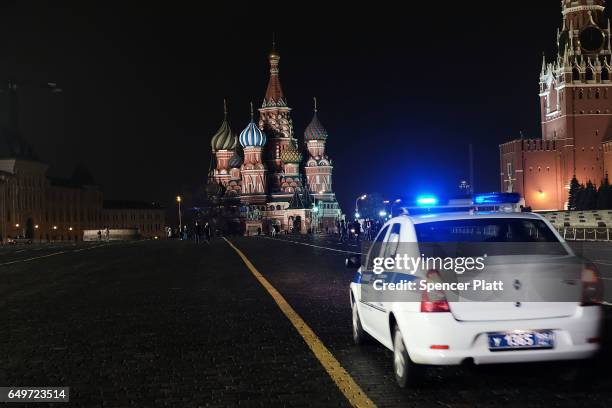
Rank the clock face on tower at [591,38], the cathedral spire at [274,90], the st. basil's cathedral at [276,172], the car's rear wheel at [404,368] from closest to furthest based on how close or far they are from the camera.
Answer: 1. the car's rear wheel at [404,368]
2. the clock face on tower at [591,38]
3. the st. basil's cathedral at [276,172]
4. the cathedral spire at [274,90]

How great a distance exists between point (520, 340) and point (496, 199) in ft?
44.6

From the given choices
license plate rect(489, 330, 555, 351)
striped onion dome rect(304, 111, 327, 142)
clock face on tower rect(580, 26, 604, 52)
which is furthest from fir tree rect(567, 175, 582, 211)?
license plate rect(489, 330, 555, 351)

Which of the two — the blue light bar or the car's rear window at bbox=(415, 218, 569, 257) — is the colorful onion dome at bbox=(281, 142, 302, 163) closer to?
the blue light bar

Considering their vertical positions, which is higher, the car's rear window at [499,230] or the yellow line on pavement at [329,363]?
the car's rear window at [499,230]

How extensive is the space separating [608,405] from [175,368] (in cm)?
363

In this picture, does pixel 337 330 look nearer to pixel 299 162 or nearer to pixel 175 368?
pixel 175 368

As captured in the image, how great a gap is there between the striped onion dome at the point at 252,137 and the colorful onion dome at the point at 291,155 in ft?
12.5

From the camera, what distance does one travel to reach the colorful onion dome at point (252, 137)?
149125 mm

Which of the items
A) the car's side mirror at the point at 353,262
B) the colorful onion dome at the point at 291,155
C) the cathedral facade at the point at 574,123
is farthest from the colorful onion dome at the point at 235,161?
the car's side mirror at the point at 353,262

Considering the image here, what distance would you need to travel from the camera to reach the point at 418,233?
7223mm

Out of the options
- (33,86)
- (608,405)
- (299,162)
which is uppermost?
(33,86)

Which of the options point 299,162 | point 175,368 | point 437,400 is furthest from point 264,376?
point 299,162

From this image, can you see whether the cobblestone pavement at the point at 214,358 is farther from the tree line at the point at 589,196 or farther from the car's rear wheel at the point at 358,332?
the tree line at the point at 589,196

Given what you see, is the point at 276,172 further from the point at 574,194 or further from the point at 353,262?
the point at 353,262
